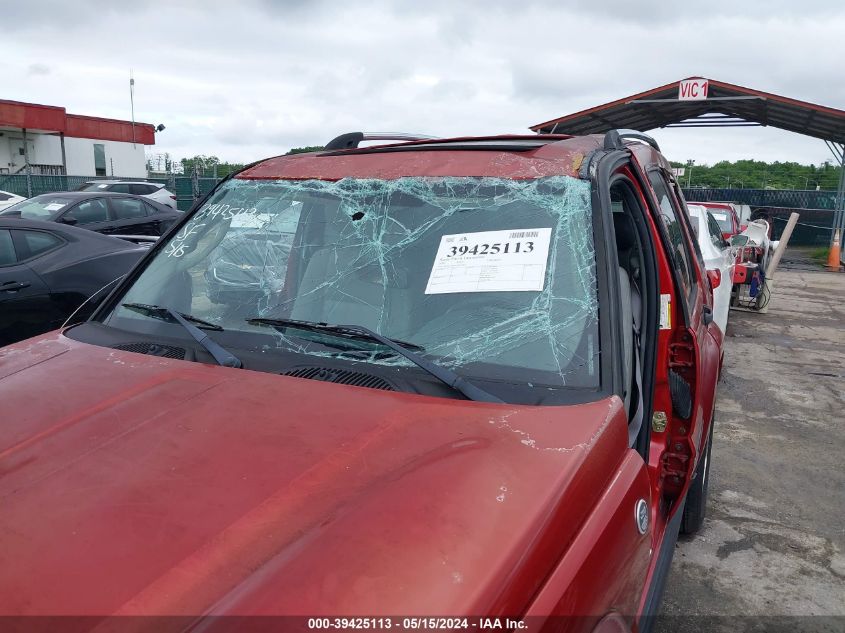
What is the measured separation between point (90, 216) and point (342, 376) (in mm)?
10362

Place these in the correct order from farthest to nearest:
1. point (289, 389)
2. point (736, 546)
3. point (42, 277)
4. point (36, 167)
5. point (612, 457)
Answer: point (36, 167) < point (42, 277) < point (736, 546) < point (289, 389) < point (612, 457)

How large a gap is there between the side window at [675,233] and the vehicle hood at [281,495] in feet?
4.93

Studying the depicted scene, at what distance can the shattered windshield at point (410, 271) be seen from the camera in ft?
6.29

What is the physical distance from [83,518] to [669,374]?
2195 mm

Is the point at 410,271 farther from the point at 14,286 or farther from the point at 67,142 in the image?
the point at 67,142

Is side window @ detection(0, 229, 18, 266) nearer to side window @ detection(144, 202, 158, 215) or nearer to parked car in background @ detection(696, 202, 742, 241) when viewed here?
side window @ detection(144, 202, 158, 215)

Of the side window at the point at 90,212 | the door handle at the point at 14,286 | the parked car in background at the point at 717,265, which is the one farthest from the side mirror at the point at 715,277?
the side window at the point at 90,212

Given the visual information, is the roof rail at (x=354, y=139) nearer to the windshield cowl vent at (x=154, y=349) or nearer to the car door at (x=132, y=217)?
the windshield cowl vent at (x=154, y=349)

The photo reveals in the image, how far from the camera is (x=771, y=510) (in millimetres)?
3982

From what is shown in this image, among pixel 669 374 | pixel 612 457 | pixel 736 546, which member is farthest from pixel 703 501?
pixel 612 457

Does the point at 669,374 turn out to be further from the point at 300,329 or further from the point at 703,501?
the point at 300,329

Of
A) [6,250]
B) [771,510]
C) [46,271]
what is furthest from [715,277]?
[6,250]

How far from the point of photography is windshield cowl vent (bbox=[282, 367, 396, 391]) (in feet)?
6.05

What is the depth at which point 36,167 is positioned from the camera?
34.0m
